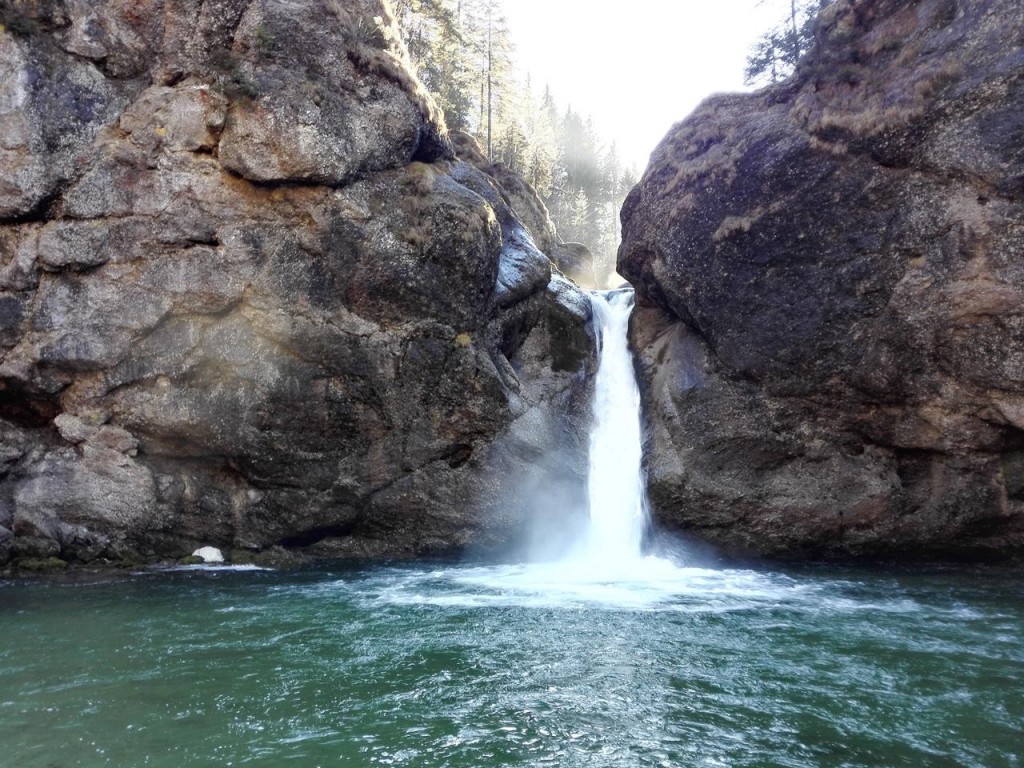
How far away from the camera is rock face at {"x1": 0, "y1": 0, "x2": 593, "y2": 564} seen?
1542 cm

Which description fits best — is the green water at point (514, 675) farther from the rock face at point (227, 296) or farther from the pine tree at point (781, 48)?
the pine tree at point (781, 48)

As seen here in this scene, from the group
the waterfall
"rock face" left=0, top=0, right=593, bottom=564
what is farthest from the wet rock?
"rock face" left=0, top=0, right=593, bottom=564

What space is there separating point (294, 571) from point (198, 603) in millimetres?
3523

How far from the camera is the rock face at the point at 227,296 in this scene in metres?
15.4

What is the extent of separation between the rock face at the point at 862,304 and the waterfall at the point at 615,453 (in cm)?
73

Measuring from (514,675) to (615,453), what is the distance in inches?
397

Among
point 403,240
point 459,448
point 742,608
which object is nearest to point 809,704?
point 742,608

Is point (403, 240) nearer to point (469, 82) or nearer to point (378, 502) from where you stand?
point (378, 502)

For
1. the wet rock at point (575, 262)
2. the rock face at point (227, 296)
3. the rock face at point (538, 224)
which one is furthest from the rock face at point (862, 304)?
the wet rock at point (575, 262)

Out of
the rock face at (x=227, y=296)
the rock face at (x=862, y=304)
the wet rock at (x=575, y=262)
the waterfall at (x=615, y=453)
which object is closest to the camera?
the rock face at (x=862, y=304)

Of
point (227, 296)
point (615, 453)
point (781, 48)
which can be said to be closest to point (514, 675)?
point (615, 453)

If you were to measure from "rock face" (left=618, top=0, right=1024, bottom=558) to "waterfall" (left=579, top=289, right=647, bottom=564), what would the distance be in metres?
0.73

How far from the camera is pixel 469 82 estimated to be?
135 ft

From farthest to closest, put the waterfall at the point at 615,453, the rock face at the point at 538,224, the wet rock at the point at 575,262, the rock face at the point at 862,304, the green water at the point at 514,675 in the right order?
the wet rock at the point at 575,262, the rock face at the point at 538,224, the waterfall at the point at 615,453, the rock face at the point at 862,304, the green water at the point at 514,675
